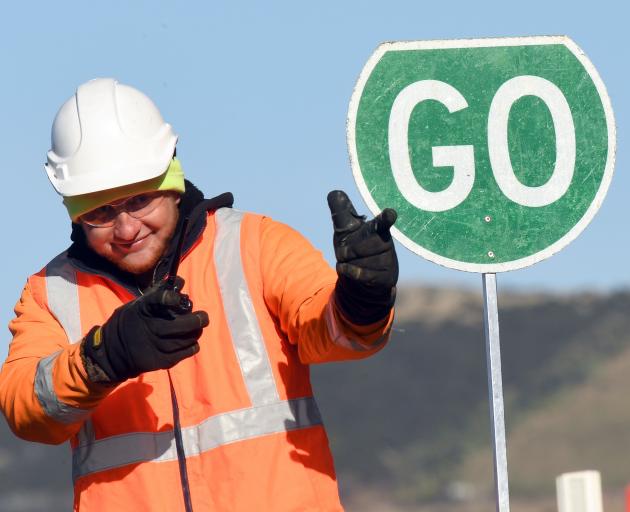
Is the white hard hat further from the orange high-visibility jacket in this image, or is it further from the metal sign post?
the metal sign post

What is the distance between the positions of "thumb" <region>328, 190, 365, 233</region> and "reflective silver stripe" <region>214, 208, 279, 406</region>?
2.11 ft

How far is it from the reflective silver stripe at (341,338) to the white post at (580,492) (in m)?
0.98

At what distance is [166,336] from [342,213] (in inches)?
25.2

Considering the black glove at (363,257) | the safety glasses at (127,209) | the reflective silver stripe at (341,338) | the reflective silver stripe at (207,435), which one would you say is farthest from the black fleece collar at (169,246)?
the black glove at (363,257)

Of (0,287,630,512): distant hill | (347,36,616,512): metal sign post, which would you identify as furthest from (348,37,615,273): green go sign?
(0,287,630,512): distant hill

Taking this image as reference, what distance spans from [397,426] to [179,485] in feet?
160

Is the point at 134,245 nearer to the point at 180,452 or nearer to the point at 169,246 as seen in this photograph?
the point at 169,246

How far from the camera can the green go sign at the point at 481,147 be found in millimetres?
5934

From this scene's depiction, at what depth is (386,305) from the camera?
4.98 metres

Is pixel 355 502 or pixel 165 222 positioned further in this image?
pixel 355 502

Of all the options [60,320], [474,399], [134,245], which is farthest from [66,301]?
[474,399]

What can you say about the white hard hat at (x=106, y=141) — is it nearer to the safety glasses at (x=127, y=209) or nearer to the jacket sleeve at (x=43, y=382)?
the safety glasses at (x=127, y=209)

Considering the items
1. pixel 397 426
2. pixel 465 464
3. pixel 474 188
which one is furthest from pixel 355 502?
pixel 474 188

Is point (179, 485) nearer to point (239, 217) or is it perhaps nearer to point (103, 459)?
point (103, 459)
